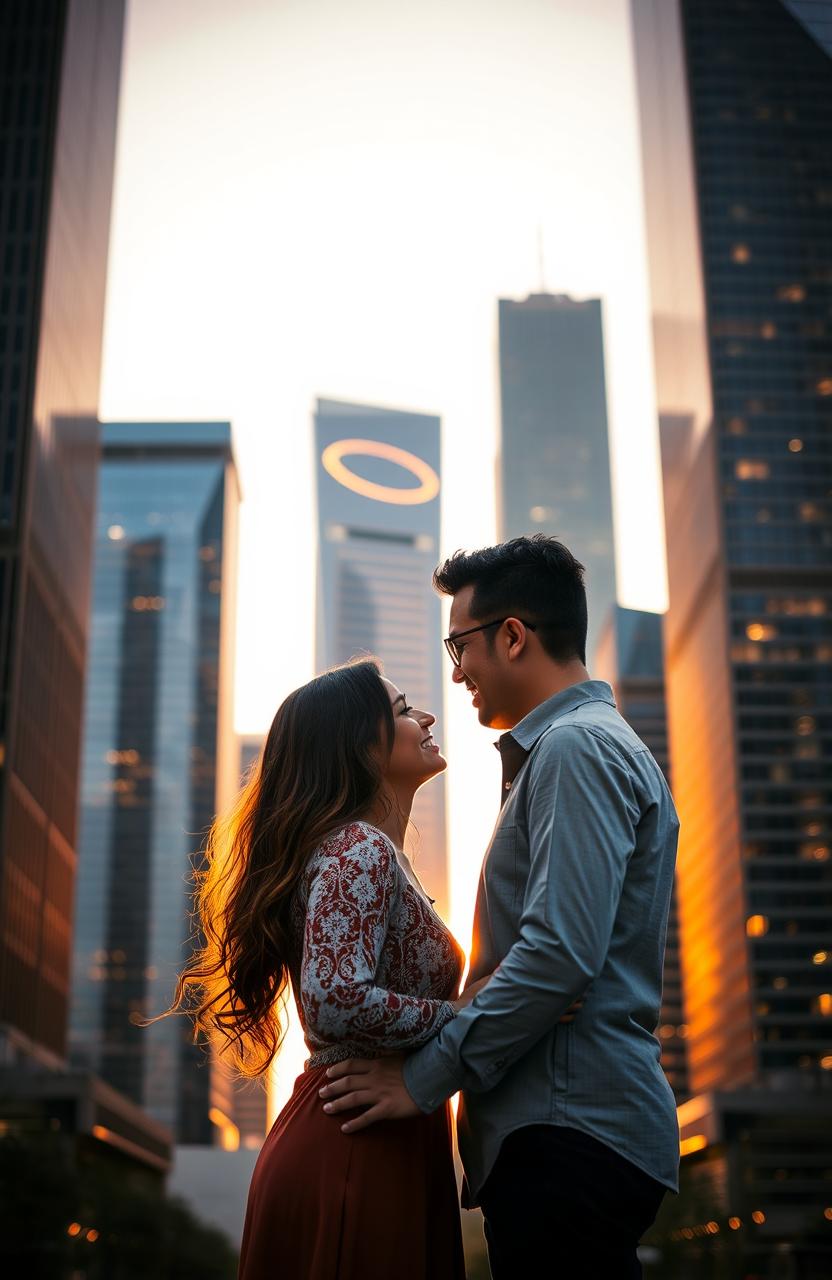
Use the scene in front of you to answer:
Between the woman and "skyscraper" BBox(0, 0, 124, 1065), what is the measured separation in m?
59.9

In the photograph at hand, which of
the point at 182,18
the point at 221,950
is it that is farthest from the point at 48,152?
the point at 221,950

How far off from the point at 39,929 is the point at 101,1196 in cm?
1684

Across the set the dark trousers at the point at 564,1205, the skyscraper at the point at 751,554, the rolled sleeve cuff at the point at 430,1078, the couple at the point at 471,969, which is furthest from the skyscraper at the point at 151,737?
the dark trousers at the point at 564,1205

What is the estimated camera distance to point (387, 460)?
→ 189375 millimetres

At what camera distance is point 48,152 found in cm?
7012

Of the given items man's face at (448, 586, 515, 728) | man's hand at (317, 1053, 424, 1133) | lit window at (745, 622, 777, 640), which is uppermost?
lit window at (745, 622, 777, 640)

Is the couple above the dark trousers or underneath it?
above

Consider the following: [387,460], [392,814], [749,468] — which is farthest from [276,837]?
[387,460]

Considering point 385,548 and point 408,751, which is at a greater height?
point 385,548

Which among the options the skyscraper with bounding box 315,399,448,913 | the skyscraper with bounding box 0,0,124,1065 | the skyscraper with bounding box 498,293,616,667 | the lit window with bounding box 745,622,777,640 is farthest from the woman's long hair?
the skyscraper with bounding box 315,399,448,913

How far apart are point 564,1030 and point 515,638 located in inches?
38.1

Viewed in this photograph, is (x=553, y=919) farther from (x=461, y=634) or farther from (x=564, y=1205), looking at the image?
(x=461, y=634)

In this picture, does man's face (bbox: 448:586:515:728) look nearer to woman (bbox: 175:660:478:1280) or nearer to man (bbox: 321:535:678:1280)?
man (bbox: 321:535:678:1280)

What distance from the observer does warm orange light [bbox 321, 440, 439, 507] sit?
185m
